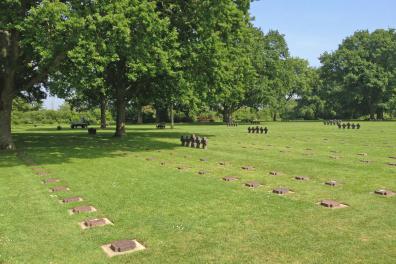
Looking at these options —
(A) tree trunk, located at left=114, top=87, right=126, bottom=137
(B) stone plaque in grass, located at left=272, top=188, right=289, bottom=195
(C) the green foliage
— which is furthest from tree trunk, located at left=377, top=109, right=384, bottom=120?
(B) stone plaque in grass, located at left=272, top=188, right=289, bottom=195

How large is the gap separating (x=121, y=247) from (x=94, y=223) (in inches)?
60.6

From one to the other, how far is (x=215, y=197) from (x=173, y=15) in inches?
573

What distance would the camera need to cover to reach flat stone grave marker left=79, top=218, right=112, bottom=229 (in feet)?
22.8

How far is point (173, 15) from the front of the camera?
2097 cm

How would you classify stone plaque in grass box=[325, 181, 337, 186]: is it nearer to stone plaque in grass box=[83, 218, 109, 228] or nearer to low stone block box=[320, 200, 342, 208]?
low stone block box=[320, 200, 342, 208]

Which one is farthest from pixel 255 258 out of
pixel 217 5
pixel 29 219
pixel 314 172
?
pixel 217 5

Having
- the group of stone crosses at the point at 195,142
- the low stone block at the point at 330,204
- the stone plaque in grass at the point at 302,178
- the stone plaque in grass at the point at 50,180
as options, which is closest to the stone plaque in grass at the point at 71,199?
the stone plaque in grass at the point at 50,180

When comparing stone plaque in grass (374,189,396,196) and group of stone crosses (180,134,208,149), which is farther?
group of stone crosses (180,134,208,149)

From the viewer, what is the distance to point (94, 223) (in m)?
6.98

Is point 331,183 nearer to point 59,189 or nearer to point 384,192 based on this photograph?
point 384,192

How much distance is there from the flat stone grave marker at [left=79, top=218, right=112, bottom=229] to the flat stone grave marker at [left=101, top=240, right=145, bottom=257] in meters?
1.14

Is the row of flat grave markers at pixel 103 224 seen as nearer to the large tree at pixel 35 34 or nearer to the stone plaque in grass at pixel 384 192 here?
the stone plaque in grass at pixel 384 192

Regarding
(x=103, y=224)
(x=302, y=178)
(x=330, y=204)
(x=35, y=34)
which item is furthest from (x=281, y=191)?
(x=35, y=34)

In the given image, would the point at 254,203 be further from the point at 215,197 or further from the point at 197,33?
the point at 197,33
